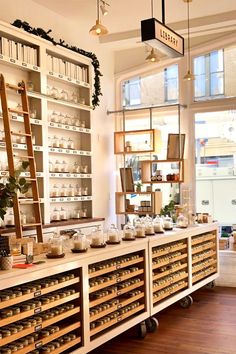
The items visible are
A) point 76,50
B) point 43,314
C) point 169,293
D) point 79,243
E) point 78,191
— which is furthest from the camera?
point 78,191

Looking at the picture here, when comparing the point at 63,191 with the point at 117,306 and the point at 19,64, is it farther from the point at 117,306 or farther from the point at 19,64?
the point at 117,306

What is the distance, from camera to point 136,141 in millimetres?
8094

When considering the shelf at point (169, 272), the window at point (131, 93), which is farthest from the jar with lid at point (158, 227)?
the window at point (131, 93)

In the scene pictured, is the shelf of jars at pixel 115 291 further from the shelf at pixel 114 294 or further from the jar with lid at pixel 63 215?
the jar with lid at pixel 63 215

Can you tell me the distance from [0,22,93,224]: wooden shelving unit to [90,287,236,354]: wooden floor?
7.11 feet

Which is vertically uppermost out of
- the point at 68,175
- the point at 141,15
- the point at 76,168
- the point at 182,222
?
the point at 141,15

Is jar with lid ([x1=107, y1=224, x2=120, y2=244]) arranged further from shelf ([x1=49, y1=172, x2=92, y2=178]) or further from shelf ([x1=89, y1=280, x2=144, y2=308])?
shelf ([x1=49, y1=172, x2=92, y2=178])

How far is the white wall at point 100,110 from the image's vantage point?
269 inches

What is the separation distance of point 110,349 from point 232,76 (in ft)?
15.7

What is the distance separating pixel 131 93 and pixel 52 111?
197cm

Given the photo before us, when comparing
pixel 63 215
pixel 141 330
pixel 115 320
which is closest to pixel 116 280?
pixel 115 320

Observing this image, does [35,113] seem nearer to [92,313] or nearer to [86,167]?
[86,167]

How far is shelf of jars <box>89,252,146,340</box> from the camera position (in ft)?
12.9

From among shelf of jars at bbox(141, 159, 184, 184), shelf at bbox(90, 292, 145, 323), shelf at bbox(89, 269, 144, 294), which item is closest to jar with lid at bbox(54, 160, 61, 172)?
shelf of jars at bbox(141, 159, 184, 184)
